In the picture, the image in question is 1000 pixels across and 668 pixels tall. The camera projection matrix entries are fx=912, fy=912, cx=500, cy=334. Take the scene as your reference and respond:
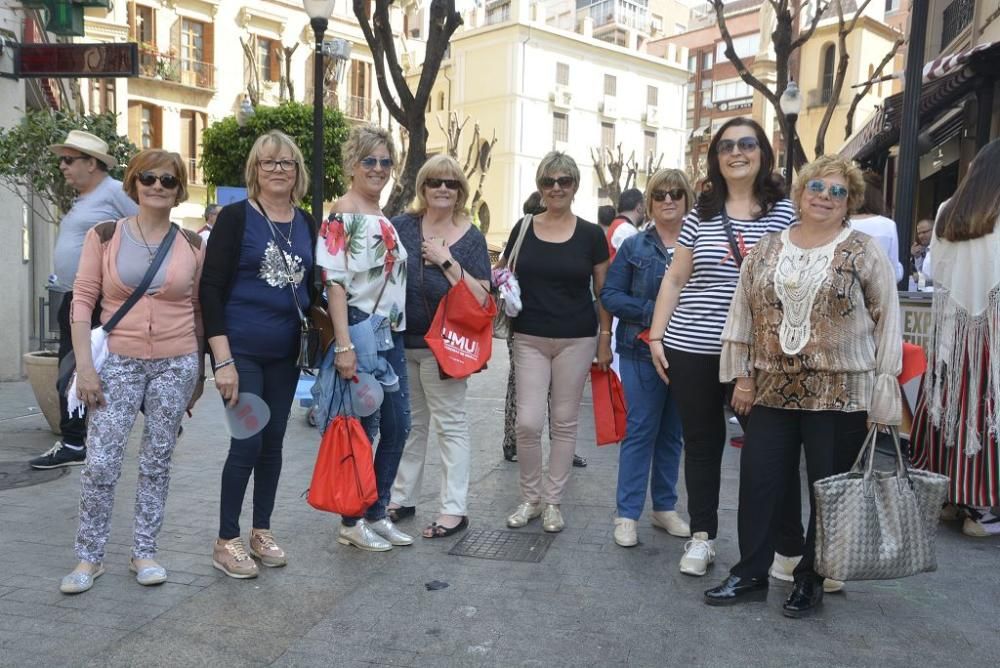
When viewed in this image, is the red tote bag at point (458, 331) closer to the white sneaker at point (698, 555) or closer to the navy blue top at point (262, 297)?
the navy blue top at point (262, 297)

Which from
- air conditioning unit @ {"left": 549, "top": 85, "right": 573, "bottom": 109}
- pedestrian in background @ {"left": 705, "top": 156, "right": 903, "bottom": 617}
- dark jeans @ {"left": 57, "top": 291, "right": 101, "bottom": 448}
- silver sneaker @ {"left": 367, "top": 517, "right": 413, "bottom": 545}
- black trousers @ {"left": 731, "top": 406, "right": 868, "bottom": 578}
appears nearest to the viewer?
pedestrian in background @ {"left": 705, "top": 156, "right": 903, "bottom": 617}

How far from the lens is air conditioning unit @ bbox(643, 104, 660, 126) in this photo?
194ft

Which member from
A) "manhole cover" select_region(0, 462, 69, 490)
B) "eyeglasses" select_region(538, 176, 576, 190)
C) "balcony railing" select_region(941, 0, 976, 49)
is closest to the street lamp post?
"balcony railing" select_region(941, 0, 976, 49)

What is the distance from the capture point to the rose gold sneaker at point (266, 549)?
425cm

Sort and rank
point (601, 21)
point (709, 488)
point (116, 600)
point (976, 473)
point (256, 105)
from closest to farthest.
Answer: point (116, 600)
point (709, 488)
point (976, 473)
point (256, 105)
point (601, 21)

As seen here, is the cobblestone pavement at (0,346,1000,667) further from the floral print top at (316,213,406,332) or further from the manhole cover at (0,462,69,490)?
the floral print top at (316,213,406,332)

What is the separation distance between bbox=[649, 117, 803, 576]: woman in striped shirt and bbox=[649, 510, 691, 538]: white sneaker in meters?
0.47

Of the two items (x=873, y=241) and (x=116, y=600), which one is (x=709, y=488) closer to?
(x=873, y=241)

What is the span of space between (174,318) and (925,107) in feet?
33.3

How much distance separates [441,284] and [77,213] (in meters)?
2.68

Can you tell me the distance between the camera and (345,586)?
13.2 feet

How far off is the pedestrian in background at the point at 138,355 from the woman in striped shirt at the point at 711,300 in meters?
2.16

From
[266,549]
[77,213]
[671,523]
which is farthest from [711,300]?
[77,213]

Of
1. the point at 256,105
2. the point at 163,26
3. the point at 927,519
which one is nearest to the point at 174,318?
the point at 927,519
